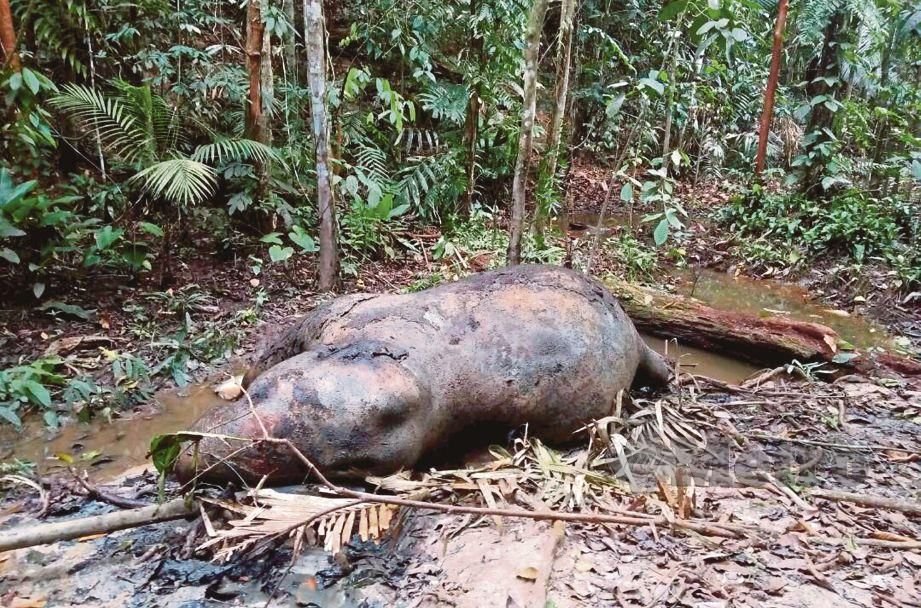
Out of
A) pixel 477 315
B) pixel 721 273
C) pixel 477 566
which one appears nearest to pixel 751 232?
pixel 721 273

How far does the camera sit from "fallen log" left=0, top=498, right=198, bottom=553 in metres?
2.17

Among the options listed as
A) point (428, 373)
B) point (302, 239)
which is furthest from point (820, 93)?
point (428, 373)

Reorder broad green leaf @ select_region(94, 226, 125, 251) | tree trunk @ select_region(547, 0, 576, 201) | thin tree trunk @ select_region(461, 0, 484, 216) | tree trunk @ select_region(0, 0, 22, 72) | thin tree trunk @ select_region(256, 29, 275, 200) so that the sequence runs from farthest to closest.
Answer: thin tree trunk @ select_region(461, 0, 484, 216) → tree trunk @ select_region(547, 0, 576, 201) → thin tree trunk @ select_region(256, 29, 275, 200) → broad green leaf @ select_region(94, 226, 125, 251) → tree trunk @ select_region(0, 0, 22, 72)

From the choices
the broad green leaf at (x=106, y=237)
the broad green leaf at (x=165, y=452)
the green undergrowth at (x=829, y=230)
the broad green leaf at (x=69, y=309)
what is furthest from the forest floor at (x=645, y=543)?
the green undergrowth at (x=829, y=230)

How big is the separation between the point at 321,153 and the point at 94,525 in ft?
12.9

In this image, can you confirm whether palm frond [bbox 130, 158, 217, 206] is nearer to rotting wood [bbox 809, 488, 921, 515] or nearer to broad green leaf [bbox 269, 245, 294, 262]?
broad green leaf [bbox 269, 245, 294, 262]

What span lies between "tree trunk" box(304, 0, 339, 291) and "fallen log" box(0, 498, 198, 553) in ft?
11.6

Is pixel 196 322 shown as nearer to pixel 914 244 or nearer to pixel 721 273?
pixel 721 273

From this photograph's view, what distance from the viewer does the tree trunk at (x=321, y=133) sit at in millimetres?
5176

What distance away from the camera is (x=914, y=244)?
272 inches

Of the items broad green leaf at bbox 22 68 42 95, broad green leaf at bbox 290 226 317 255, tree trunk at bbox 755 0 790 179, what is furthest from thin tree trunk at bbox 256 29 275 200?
tree trunk at bbox 755 0 790 179

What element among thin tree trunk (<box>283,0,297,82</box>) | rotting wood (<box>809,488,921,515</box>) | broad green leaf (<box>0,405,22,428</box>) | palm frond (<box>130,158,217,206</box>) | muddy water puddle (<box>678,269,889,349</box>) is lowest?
muddy water puddle (<box>678,269,889,349</box>)

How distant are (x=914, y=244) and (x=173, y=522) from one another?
8.02 metres

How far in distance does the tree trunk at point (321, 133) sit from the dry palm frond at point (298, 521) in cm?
358
